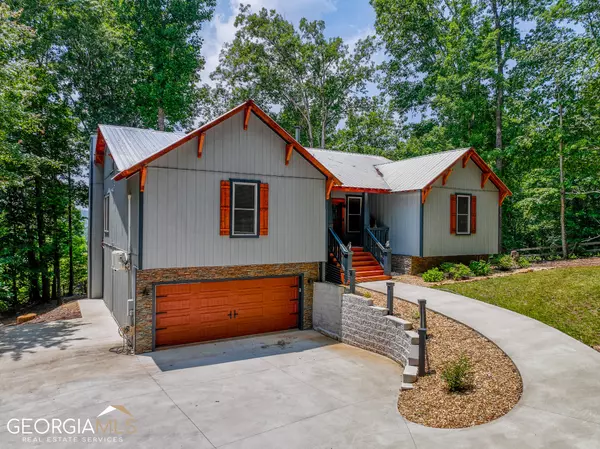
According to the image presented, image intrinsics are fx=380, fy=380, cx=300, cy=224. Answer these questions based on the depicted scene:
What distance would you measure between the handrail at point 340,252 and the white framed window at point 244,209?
3.26 m

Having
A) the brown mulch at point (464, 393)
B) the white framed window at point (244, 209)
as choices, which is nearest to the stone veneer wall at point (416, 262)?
the brown mulch at point (464, 393)

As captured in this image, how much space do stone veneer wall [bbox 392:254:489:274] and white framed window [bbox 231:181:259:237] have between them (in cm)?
713

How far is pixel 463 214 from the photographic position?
16438mm

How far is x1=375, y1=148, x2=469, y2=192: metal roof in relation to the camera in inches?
611

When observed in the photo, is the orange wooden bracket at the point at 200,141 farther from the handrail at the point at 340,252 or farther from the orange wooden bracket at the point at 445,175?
the orange wooden bracket at the point at 445,175

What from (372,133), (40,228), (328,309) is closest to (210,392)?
(328,309)

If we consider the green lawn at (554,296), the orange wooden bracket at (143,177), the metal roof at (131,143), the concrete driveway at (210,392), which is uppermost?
the metal roof at (131,143)

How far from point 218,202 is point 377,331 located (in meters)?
5.77

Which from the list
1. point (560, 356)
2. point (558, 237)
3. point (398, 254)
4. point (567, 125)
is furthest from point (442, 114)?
point (560, 356)

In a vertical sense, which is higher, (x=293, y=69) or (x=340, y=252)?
(x=293, y=69)

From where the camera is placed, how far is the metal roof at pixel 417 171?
15.5 metres

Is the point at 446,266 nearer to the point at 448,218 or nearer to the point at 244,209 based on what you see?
the point at 448,218

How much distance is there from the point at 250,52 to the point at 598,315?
28.0 m

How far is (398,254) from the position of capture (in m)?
16.1
